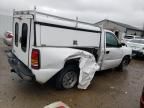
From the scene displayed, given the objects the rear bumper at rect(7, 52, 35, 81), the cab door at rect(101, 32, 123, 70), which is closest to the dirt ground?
the rear bumper at rect(7, 52, 35, 81)

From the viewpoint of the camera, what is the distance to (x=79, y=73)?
17.5 feet

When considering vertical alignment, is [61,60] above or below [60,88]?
above

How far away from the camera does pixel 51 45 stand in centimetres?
440

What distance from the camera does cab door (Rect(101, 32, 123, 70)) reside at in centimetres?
638

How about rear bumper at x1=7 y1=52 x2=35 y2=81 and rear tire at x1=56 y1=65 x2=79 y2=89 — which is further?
rear tire at x1=56 y1=65 x2=79 y2=89

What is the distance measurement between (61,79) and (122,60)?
403 cm

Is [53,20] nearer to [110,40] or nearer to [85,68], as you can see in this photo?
[85,68]

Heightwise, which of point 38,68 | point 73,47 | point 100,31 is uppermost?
point 100,31

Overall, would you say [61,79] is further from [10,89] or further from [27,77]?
[10,89]

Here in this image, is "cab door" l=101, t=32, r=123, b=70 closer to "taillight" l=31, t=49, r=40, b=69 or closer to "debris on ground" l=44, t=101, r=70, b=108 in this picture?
"debris on ground" l=44, t=101, r=70, b=108

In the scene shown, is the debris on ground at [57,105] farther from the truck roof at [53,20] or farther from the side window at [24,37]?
the truck roof at [53,20]

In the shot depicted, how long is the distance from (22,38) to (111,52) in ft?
11.5

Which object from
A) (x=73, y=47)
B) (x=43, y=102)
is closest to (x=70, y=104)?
(x=43, y=102)

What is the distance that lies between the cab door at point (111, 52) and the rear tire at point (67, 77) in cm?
159
